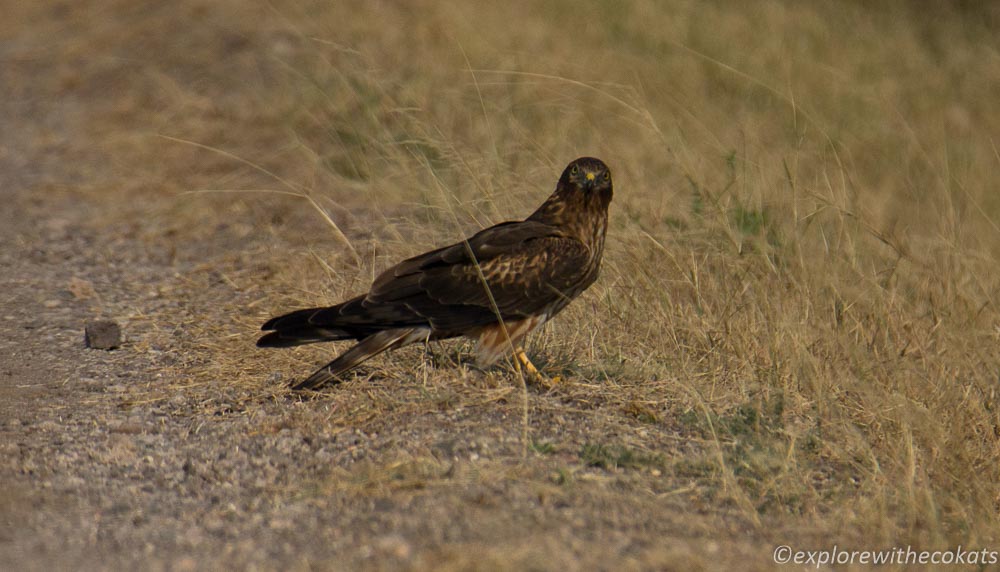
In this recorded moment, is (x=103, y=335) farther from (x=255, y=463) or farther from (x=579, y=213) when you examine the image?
(x=579, y=213)

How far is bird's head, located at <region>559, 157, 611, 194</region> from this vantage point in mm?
5176

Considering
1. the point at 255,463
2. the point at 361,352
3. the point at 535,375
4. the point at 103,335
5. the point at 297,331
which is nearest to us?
the point at 255,463

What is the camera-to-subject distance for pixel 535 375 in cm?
501

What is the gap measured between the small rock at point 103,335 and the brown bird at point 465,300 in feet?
4.14

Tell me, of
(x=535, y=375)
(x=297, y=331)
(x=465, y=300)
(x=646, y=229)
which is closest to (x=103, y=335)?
(x=297, y=331)

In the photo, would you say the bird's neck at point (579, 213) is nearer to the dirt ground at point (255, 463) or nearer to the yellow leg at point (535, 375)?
the yellow leg at point (535, 375)

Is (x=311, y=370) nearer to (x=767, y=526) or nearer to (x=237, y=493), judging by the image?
(x=237, y=493)

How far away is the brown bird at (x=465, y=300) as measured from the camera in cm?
477

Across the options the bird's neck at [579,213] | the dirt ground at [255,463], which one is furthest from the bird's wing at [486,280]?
the dirt ground at [255,463]

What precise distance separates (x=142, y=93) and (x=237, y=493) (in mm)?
7229

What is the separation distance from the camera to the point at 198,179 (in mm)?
8688

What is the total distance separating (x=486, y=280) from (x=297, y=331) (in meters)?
0.77

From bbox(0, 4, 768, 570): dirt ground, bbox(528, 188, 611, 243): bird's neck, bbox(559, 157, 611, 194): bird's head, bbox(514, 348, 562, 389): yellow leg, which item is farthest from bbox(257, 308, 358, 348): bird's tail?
bbox(559, 157, 611, 194): bird's head

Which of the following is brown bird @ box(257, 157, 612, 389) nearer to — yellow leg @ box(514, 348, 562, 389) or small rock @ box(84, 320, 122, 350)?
yellow leg @ box(514, 348, 562, 389)
